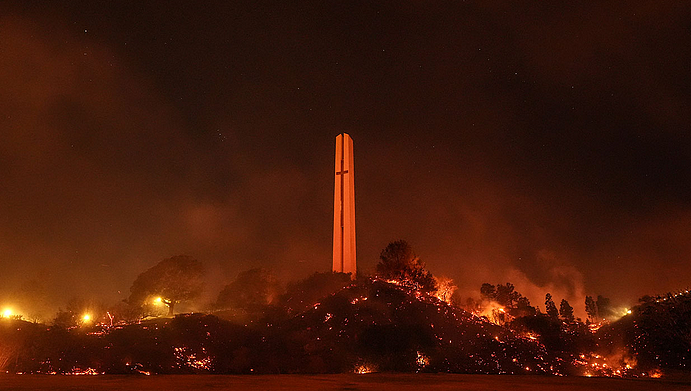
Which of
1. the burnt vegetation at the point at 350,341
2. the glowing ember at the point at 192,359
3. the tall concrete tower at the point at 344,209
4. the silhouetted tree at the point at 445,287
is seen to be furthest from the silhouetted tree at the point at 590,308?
the glowing ember at the point at 192,359

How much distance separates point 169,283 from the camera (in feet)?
189

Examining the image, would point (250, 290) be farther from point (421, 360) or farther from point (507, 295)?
point (507, 295)

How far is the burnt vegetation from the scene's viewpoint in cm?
2281

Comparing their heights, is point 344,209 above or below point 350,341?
above

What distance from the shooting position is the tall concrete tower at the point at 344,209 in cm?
4809

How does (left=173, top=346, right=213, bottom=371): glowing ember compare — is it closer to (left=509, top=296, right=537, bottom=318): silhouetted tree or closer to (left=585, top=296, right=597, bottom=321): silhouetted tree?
(left=509, top=296, right=537, bottom=318): silhouetted tree

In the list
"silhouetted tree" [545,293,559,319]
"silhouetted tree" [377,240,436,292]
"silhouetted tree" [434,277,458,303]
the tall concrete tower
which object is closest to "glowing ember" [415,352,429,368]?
the tall concrete tower

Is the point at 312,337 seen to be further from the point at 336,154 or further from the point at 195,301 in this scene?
the point at 195,301

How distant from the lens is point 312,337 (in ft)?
103

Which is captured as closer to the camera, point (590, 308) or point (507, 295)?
point (507, 295)

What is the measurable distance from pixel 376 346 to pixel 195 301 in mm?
40342

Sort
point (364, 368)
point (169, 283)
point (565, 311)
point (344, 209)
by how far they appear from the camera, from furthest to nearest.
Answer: point (565, 311)
point (169, 283)
point (344, 209)
point (364, 368)

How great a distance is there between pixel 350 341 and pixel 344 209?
21.5 metres

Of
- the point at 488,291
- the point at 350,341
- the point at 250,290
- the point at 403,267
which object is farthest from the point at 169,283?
the point at 488,291
